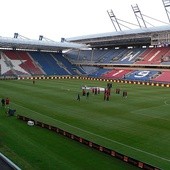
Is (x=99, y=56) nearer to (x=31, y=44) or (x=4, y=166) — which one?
(x=31, y=44)

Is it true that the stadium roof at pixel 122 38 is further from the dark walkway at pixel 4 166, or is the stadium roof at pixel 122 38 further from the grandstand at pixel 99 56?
the dark walkway at pixel 4 166

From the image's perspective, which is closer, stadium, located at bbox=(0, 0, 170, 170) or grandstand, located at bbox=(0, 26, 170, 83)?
stadium, located at bbox=(0, 0, 170, 170)

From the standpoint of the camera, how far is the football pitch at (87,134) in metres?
16.9

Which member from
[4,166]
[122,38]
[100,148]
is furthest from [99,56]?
[4,166]

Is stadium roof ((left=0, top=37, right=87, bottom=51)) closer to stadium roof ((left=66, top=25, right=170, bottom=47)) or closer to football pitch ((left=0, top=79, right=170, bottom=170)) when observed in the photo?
stadium roof ((left=66, top=25, right=170, bottom=47))

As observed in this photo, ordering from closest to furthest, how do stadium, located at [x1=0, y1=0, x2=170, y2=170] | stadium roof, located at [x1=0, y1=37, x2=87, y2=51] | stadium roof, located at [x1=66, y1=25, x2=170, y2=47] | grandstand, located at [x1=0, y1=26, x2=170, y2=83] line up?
stadium, located at [x1=0, y1=0, x2=170, y2=170], stadium roof, located at [x1=66, y1=25, x2=170, y2=47], grandstand, located at [x1=0, y1=26, x2=170, y2=83], stadium roof, located at [x1=0, y1=37, x2=87, y2=51]

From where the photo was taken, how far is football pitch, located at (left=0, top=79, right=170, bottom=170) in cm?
1692

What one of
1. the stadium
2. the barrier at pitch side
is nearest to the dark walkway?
the stadium

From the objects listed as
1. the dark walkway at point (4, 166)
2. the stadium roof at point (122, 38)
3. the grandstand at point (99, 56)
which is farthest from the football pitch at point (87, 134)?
the stadium roof at point (122, 38)

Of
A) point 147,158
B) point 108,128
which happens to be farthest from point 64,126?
Answer: point 147,158

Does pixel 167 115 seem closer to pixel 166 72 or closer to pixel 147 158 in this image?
pixel 147 158

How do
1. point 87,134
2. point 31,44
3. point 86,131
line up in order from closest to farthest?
point 87,134 < point 86,131 < point 31,44

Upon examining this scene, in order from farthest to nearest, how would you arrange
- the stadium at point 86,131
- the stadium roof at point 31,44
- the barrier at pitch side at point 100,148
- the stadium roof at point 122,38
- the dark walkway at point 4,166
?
the stadium roof at point 31,44 < the stadium roof at point 122,38 < the stadium at point 86,131 < the barrier at pitch side at point 100,148 < the dark walkway at point 4,166

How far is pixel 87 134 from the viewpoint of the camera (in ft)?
73.4
